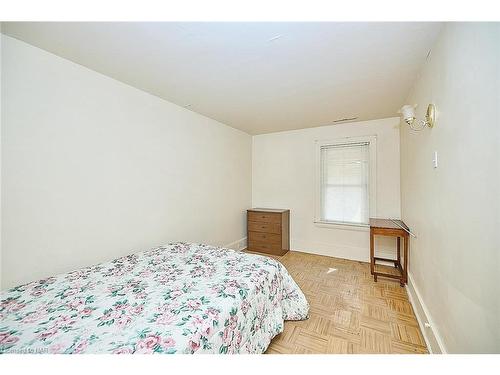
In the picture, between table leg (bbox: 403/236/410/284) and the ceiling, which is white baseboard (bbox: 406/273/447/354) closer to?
table leg (bbox: 403/236/410/284)

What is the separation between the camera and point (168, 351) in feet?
2.99

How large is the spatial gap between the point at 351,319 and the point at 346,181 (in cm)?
225

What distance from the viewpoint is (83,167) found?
6.09 ft

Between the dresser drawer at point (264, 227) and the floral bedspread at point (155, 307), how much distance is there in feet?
5.80

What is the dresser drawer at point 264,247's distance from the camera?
3.73 meters

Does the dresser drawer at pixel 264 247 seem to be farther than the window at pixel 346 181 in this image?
Yes

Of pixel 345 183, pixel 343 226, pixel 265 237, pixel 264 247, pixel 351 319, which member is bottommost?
pixel 351 319

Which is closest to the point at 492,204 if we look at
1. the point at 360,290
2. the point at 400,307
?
the point at 400,307

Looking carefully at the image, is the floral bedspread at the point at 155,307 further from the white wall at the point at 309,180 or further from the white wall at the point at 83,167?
the white wall at the point at 309,180

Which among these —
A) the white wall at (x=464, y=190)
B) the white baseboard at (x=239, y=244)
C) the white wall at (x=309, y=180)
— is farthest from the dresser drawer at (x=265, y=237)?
the white wall at (x=464, y=190)

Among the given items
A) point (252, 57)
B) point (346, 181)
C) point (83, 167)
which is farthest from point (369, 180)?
point (83, 167)

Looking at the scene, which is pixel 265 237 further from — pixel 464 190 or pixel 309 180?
pixel 464 190

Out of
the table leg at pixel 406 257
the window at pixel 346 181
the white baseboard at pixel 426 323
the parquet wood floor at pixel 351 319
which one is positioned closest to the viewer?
the white baseboard at pixel 426 323
